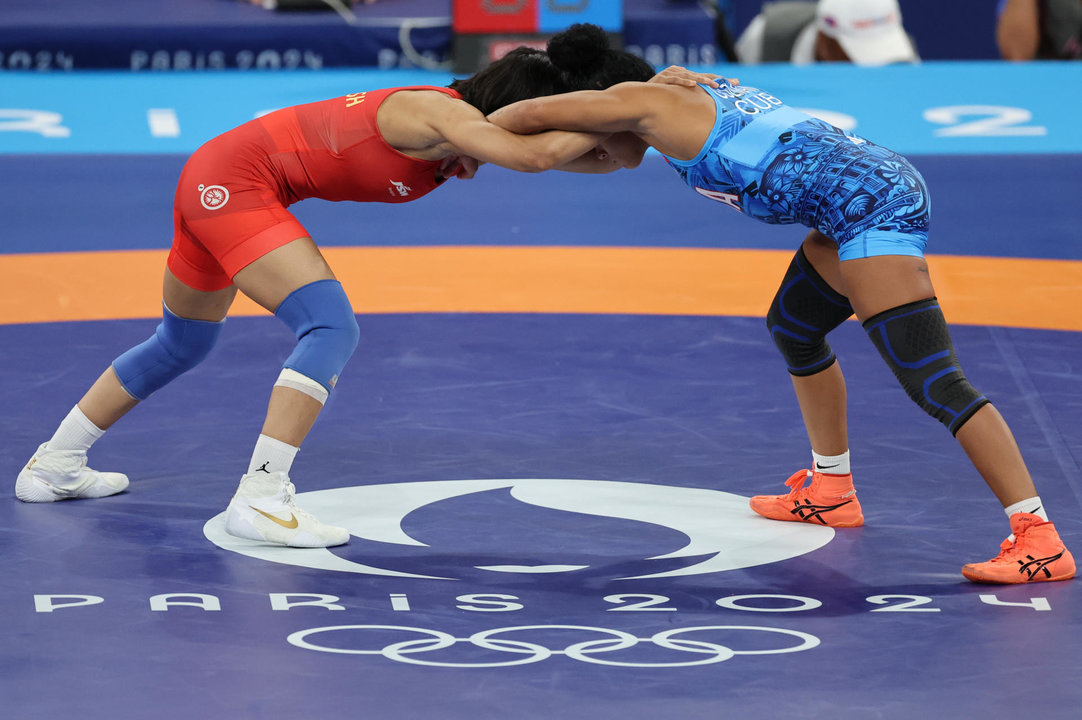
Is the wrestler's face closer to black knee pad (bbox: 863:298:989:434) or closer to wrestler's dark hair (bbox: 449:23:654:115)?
wrestler's dark hair (bbox: 449:23:654:115)

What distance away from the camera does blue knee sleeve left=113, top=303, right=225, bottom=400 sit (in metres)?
4.31

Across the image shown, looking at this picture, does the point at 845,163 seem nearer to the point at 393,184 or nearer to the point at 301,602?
the point at 393,184

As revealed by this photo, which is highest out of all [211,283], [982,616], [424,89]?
[424,89]

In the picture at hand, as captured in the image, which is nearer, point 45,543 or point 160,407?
point 45,543

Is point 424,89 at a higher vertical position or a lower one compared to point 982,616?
higher

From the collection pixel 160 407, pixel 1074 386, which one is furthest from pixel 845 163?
pixel 160 407

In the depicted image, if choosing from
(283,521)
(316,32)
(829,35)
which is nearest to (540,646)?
(283,521)

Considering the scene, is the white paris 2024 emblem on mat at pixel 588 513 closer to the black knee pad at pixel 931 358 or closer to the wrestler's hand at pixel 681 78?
the black knee pad at pixel 931 358

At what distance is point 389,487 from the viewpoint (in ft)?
14.5

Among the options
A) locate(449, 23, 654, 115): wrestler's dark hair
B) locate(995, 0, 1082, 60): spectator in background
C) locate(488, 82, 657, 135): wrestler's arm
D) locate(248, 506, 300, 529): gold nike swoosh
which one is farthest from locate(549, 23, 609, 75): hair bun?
locate(995, 0, 1082, 60): spectator in background

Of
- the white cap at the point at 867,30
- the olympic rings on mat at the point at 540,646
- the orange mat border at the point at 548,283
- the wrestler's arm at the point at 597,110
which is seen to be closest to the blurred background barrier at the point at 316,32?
the white cap at the point at 867,30

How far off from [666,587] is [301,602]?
82 cm

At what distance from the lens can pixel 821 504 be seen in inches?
163

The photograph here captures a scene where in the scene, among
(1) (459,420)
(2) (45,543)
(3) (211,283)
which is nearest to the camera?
(2) (45,543)
